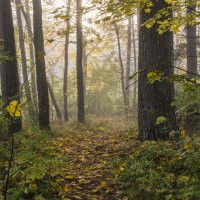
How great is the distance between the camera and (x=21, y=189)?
4500 millimetres

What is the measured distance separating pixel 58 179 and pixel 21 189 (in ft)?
3.45

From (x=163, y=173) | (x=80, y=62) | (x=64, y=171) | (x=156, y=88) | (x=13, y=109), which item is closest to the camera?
(x=13, y=109)

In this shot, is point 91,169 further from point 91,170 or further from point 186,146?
point 186,146

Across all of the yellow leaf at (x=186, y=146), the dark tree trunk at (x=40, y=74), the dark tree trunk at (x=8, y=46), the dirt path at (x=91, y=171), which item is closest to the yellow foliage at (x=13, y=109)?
the dirt path at (x=91, y=171)

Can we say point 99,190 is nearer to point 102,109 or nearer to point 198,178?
point 198,178

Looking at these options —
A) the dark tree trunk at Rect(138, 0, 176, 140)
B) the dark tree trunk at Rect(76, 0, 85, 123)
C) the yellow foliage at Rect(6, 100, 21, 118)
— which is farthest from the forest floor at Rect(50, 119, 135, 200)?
the dark tree trunk at Rect(76, 0, 85, 123)

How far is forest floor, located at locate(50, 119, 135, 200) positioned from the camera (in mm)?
5250

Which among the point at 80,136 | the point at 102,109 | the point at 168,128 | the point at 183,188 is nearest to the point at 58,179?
the point at 183,188

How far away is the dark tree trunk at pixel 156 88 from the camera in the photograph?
25.7 feet

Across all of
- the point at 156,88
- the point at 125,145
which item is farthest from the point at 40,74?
the point at 156,88

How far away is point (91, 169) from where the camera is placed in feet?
21.8

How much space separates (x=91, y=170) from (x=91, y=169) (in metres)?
0.06

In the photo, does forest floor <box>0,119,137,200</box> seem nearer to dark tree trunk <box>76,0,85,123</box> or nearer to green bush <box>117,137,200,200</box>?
green bush <box>117,137,200,200</box>

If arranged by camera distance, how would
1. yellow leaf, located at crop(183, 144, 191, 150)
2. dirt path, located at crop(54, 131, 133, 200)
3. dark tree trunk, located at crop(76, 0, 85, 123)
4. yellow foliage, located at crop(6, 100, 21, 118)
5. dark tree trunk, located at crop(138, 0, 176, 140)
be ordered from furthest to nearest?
dark tree trunk, located at crop(76, 0, 85, 123) < dark tree trunk, located at crop(138, 0, 176, 140) < yellow leaf, located at crop(183, 144, 191, 150) < dirt path, located at crop(54, 131, 133, 200) < yellow foliage, located at crop(6, 100, 21, 118)
